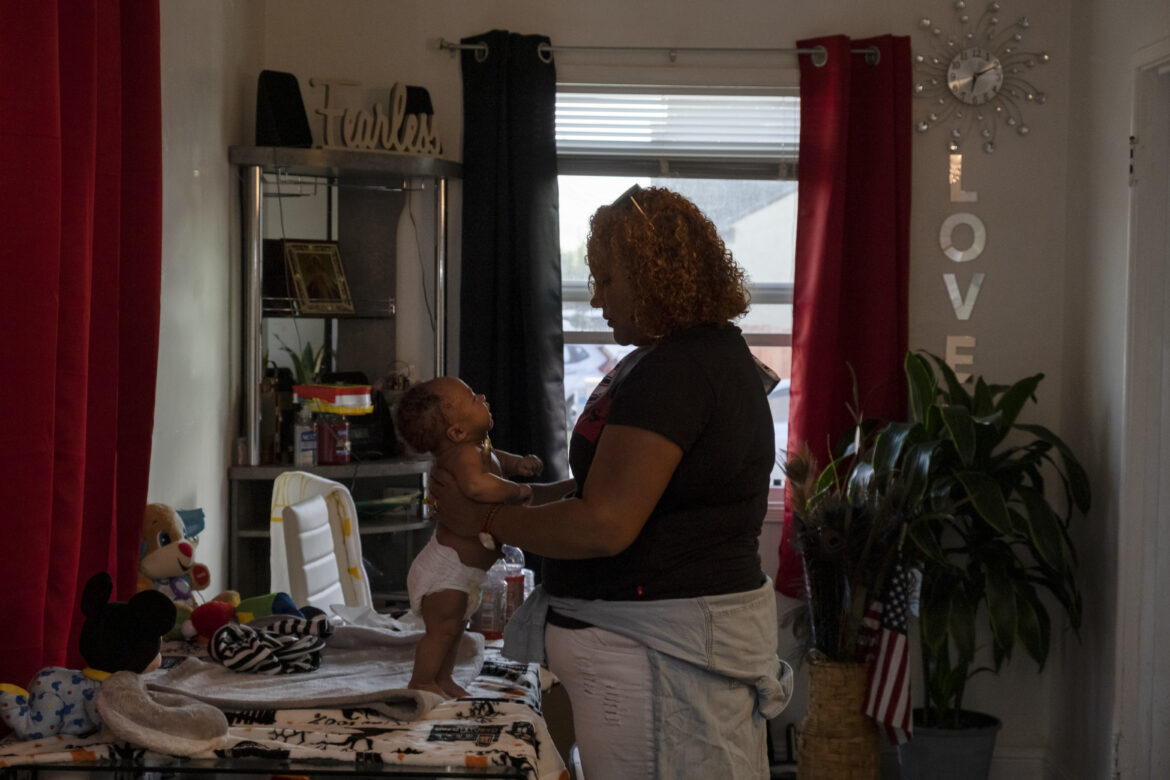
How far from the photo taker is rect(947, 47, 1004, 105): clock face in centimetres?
379

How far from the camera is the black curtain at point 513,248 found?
12.0 ft

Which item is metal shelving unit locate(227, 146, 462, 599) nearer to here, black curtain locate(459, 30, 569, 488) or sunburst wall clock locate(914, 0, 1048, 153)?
black curtain locate(459, 30, 569, 488)

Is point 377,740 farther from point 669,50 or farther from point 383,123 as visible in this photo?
point 669,50

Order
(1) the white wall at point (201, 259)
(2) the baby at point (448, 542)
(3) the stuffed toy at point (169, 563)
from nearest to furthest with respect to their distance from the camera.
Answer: (2) the baby at point (448, 542) → (3) the stuffed toy at point (169, 563) → (1) the white wall at point (201, 259)

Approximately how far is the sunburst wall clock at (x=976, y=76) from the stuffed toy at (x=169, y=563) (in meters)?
2.72

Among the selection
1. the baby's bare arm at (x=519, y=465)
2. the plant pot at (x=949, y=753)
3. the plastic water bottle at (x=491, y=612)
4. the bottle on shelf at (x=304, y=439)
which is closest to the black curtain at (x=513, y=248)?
the bottle on shelf at (x=304, y=439)

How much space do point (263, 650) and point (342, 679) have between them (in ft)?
0.43

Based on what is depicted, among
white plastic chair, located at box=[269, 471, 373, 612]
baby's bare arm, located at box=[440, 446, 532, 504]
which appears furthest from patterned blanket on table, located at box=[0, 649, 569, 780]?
white plastic chair, located at box=[269, 471, 373, 612]

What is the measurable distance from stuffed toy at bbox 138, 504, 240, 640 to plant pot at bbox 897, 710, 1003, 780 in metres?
2.25

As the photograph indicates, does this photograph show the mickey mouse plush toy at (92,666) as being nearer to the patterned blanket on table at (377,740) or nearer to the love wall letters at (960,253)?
the patterned blanket on table at (377,740)

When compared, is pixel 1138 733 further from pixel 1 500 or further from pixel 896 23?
pixel 1 500

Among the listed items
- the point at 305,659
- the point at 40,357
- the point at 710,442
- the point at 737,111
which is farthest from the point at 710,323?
the point at 737,111

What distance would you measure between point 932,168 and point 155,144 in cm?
260

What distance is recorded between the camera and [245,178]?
334cm
